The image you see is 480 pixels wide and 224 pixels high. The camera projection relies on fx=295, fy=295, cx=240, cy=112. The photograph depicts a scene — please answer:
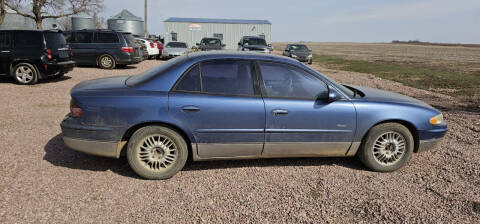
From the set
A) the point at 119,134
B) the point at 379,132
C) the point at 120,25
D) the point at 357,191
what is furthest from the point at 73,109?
the point at 120,25

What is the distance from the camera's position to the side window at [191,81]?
332cm

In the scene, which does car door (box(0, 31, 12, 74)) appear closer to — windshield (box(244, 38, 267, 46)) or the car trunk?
the car trunk

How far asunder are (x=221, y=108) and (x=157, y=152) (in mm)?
893

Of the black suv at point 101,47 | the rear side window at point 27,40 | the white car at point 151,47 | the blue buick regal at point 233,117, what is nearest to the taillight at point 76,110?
the blue buick regal at point 233,117

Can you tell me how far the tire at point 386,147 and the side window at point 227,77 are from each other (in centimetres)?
161

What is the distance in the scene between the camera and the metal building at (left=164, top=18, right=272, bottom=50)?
118 ft

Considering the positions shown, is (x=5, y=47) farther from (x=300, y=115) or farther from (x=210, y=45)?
(x=210, y=45)

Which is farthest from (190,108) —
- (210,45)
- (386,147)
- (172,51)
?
(172,51)

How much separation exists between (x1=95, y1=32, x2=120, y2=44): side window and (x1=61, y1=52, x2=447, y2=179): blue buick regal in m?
10.8

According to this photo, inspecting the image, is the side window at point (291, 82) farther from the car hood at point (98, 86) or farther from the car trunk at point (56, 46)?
the car trunk at point (56, 46)

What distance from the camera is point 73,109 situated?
3281 millimetres

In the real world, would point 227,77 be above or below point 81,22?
below

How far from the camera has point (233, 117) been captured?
3.32m

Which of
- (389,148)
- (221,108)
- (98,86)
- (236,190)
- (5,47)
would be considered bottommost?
(236,190)
